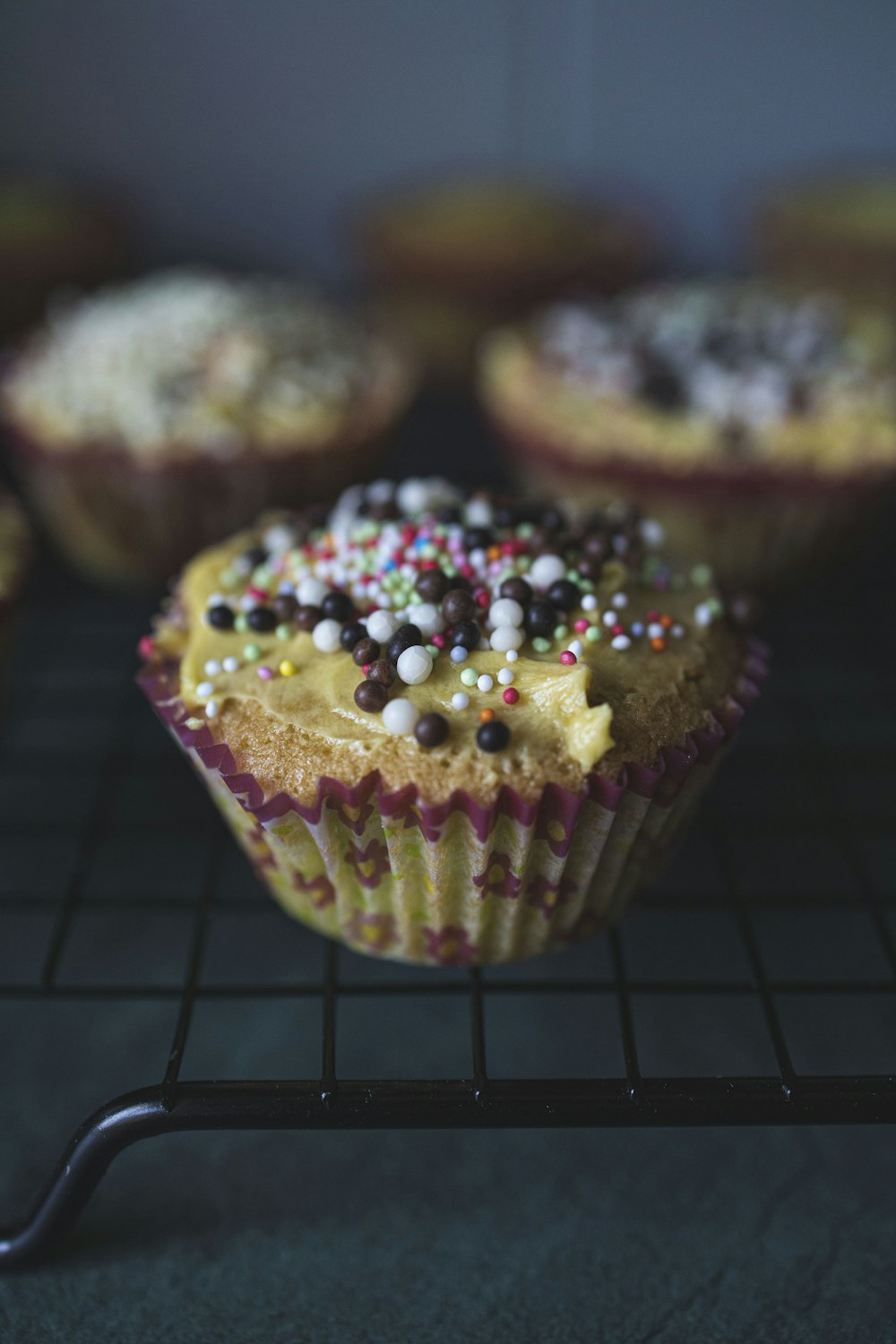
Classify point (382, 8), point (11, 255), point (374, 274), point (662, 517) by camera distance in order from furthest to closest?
point (382, 8) < point (374, 274) < point (11, 255) < point (662, 517)

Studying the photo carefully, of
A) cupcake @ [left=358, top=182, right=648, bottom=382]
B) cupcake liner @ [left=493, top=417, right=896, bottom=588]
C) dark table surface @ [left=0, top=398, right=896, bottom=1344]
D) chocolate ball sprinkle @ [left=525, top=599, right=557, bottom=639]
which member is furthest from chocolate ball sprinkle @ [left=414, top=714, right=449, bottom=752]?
cupcake @ [left=358, top=182, right=648, bottom=382]

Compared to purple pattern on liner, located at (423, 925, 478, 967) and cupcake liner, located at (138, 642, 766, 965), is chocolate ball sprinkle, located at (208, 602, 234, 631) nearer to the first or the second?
cupcake liner, located at (138, 642, 766, 965)

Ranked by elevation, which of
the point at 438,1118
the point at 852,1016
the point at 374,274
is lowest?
the point at 852,1016

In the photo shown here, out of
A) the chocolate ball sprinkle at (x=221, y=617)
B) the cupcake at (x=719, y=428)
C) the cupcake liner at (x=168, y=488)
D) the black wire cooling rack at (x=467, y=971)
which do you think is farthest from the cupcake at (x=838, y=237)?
the chocolate ball sprinkle at (x=221, y=617)

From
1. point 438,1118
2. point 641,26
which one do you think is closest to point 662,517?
point 438,1118

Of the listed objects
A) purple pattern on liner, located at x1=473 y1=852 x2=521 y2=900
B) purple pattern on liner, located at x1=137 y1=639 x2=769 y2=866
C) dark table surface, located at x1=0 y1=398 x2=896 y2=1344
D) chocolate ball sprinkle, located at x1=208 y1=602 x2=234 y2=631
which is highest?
chocolate ball sprinkle, located at x1=208 y1=602 x2=234 y2=631

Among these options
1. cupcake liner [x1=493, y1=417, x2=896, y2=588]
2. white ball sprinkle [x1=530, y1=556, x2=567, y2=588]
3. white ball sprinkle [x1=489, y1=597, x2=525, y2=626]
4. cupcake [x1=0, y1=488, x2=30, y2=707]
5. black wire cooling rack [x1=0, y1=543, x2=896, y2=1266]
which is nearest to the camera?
black wire cooling rack [x1=0, y1=543, x2=896, y2=1266]

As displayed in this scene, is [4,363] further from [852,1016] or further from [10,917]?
[852,1016]

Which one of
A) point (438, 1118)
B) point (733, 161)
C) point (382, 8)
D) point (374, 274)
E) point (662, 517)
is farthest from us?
point (733, 161)

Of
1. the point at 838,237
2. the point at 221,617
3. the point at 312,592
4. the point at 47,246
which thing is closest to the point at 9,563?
the point at 221,617
